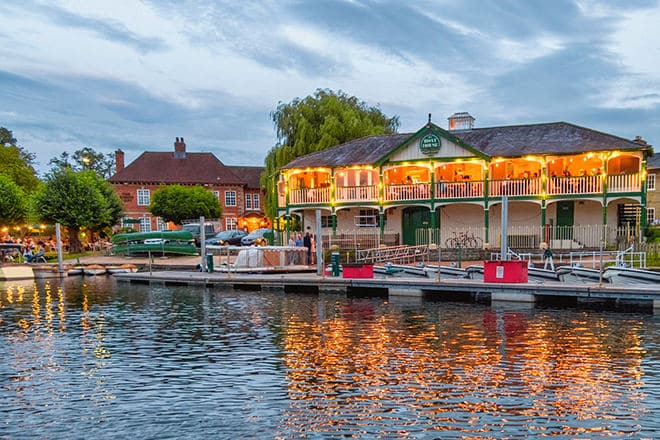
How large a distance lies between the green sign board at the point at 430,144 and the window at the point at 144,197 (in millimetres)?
35689

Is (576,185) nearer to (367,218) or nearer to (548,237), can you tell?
(548,237)

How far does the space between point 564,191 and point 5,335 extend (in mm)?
27285

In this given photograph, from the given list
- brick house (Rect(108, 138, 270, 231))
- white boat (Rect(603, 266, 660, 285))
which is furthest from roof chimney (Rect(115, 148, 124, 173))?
white boat (Rect(603, 266, 660, 285))

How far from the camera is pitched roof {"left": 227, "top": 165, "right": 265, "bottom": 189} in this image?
61.4 m

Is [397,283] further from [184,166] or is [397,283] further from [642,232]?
[184,166]

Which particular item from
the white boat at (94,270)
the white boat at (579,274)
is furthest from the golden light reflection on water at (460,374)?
the white boat at (94,270)

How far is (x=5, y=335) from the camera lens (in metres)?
15.1

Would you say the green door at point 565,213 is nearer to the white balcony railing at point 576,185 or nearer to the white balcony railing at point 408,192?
the white balcony railing at point 576,185

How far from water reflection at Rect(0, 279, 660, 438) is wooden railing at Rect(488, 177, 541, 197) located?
47.1 feet

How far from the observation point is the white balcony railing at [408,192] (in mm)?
31953

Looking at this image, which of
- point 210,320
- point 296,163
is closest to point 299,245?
point 296,163

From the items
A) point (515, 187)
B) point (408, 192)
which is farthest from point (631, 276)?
point (408, 192)

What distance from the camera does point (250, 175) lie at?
64438 mm

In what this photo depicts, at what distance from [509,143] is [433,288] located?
16437 mm
